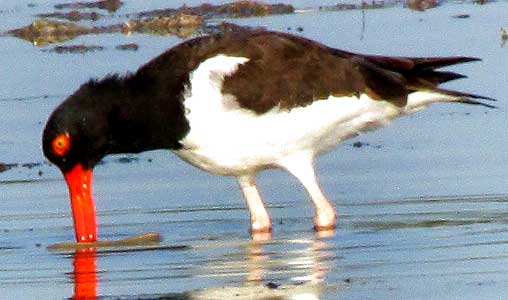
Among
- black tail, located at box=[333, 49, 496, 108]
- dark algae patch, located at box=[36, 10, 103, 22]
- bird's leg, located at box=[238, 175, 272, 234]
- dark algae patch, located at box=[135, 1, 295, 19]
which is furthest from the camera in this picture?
dark algae patch, located at box=[36, 10, 103, 22]

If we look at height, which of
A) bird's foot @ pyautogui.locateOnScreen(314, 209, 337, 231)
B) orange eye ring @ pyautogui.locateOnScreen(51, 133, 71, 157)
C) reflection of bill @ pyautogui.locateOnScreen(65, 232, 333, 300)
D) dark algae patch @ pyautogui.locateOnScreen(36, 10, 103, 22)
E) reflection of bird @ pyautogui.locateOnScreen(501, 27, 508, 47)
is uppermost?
orange eye ring @ pyautogui.locateOnScreen(51, 133, 71, 157)

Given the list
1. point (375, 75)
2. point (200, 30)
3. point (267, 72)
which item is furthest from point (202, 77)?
point (200, 30)

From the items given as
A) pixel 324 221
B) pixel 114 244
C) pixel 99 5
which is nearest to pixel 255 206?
pixel 324 221

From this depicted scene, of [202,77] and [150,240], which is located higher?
[202,77]

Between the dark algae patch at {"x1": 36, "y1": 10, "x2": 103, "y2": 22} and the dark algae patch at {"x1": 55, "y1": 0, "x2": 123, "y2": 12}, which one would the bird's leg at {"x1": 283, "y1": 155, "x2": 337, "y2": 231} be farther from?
the dark algae patch at {"x1": 55, "y1": 0, "x2": 123, "y2": 12}

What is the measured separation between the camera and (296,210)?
38.7ft

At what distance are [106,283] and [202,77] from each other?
1790 millimetres

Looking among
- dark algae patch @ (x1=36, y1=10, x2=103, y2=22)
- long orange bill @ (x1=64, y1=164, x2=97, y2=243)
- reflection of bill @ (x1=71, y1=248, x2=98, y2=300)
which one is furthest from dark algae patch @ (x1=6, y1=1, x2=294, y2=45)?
reflection of bill @ (x1=71, y1=248, x2=98, y2=300)

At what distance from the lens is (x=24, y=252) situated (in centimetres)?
1045

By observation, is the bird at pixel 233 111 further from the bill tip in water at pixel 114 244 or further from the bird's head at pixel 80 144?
the bill tip in water at pixel 114 244

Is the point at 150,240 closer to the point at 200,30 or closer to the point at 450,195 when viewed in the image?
the point at 450,195

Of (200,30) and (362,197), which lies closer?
(362,197)

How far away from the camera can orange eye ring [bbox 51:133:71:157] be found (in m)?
10.7

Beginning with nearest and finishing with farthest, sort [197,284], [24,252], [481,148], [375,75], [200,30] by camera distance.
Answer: [197,284]
[24,252]
[375,75]
[481,148]
[200,30]
